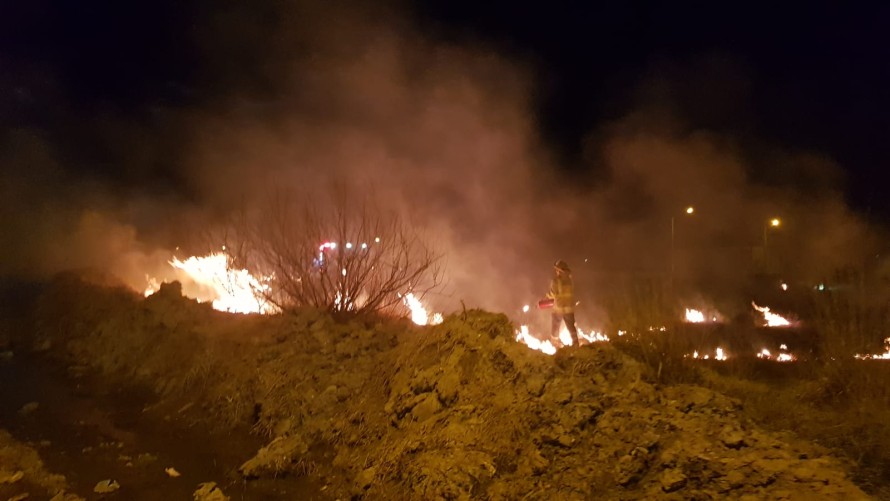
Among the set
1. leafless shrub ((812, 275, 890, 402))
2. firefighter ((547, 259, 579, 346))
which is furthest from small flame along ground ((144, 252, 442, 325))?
leafless shrub ((812, 275, 890, 402))

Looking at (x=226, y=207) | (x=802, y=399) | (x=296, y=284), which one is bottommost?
(x=802, y=399)

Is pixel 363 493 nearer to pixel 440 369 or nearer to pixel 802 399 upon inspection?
pixel 440 369

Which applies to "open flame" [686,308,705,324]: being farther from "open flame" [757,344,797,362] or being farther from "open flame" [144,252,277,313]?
"open flame" [144,252,277,313]

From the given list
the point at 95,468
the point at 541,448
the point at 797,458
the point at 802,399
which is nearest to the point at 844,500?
the point at 797,458

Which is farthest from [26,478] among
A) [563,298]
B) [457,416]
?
[563,298]

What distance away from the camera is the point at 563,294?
10852 millimetres

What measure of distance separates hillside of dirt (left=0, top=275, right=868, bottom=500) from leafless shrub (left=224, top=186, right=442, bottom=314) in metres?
1.19

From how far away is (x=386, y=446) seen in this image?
19.9ft

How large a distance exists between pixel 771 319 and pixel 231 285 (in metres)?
12.5

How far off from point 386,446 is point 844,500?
12.0 ft

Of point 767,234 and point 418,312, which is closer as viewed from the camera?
point 418,312

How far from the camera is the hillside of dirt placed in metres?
4.57

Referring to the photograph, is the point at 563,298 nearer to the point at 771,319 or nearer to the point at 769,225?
the point at 771,319

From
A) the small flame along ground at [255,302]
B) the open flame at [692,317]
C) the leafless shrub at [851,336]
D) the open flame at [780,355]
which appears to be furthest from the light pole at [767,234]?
the leafless shrub at [851,336]
